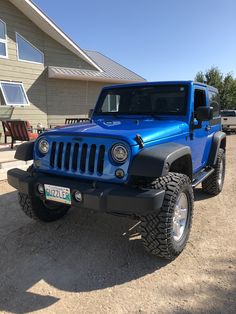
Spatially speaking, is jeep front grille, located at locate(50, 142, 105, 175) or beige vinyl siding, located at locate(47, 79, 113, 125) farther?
beige vinyl siding, located at locate(47, 79, 113, 125)

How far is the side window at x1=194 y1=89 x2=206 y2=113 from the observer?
175 inches

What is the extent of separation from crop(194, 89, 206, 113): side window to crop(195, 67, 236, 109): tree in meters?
36.1

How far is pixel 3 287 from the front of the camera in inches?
111

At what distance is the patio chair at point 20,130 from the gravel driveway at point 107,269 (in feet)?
14.3

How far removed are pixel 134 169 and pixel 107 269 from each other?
109 cm

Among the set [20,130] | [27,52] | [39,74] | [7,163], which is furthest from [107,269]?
[27,52]

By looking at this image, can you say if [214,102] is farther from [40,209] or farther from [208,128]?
[40,209]

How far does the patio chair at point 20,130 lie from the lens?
8492mm

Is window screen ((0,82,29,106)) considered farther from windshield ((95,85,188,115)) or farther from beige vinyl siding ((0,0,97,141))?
windshield ((95,85,188,115))

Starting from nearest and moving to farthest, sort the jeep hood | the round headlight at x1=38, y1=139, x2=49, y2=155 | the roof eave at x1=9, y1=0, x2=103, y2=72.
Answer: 1. the jeep hood
2. the round headlight at x1=38, y1=139, x2=49, y2=155
3. the roof eave at x1=9, y1=0, x2=103, y2=72

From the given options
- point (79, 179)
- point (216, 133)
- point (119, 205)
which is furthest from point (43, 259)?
point (216, 133)

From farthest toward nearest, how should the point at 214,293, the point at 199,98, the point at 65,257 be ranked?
1. the point at 199,98
2. the point at 65,257
3. the point at 214,293

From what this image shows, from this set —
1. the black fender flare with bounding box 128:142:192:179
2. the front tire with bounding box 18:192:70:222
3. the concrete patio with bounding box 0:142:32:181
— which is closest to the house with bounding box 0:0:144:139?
the concrete patio with bounding box 0:142:32:181

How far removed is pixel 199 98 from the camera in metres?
4.62
